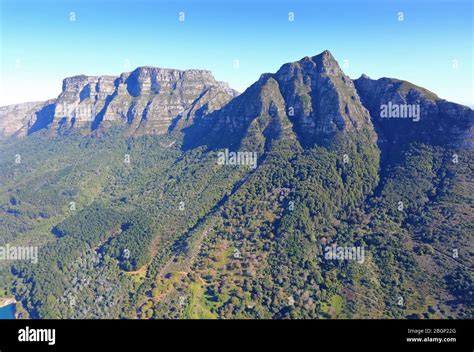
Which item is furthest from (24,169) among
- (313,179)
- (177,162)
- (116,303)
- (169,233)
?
(313,179)

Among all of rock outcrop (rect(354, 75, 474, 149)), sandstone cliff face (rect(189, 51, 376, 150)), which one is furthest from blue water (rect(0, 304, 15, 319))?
rock outcrop (rect(354, 75, 474, 149))

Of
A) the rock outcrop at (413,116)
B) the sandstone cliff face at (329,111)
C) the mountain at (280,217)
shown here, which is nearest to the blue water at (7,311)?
the mountain at (280,217)

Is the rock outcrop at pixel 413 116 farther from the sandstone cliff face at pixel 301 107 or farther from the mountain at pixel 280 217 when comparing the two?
the sandstone cliff face at pixel 301 107

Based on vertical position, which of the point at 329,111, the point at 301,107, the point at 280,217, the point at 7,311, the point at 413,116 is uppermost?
the point at 301,107

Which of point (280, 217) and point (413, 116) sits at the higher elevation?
point (413, 116)

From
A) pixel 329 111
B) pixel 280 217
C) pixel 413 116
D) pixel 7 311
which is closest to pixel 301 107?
pixel 329 111

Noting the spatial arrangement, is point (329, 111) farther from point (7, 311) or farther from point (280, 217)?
point (7, 311)
